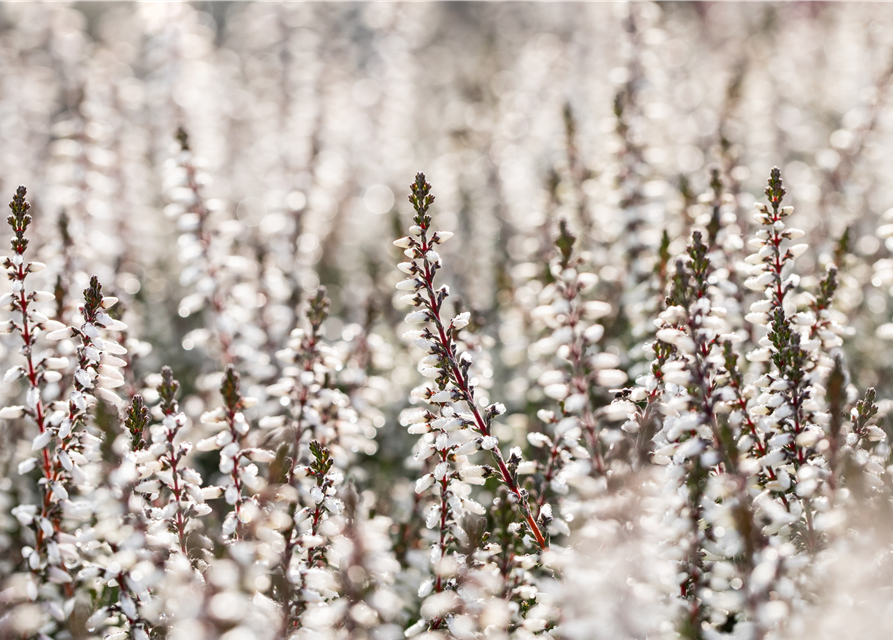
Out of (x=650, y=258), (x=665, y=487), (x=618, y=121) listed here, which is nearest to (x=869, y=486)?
(x=665, y=487)

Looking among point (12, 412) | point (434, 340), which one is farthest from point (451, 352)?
point (12, 412)

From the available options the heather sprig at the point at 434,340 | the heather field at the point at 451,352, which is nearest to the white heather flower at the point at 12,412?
the heather field at the point at 451,352

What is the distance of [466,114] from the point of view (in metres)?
9.16

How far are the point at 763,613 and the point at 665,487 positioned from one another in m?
0.57

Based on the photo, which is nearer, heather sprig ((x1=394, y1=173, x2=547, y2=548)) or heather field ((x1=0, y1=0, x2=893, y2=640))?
heather field ((x1=0, y1=0, x2=893, y2=640))

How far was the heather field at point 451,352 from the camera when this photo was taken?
2770 millimetres

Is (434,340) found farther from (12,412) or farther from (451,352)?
(12,412)

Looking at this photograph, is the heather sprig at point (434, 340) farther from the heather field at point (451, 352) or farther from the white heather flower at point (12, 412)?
the white heather flower at point (12, 412)

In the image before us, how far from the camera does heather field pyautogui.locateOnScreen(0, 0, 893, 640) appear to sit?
277cm

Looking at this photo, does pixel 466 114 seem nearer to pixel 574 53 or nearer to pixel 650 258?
pixel 574 53

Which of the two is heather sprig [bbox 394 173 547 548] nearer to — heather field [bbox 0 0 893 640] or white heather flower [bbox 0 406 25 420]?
heather field [bbox 0 0 893 640]

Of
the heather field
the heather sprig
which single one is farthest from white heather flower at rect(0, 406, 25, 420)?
the heather sprig

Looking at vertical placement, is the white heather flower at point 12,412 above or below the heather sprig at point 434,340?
below

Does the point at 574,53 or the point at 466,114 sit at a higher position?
the point at 574,53
